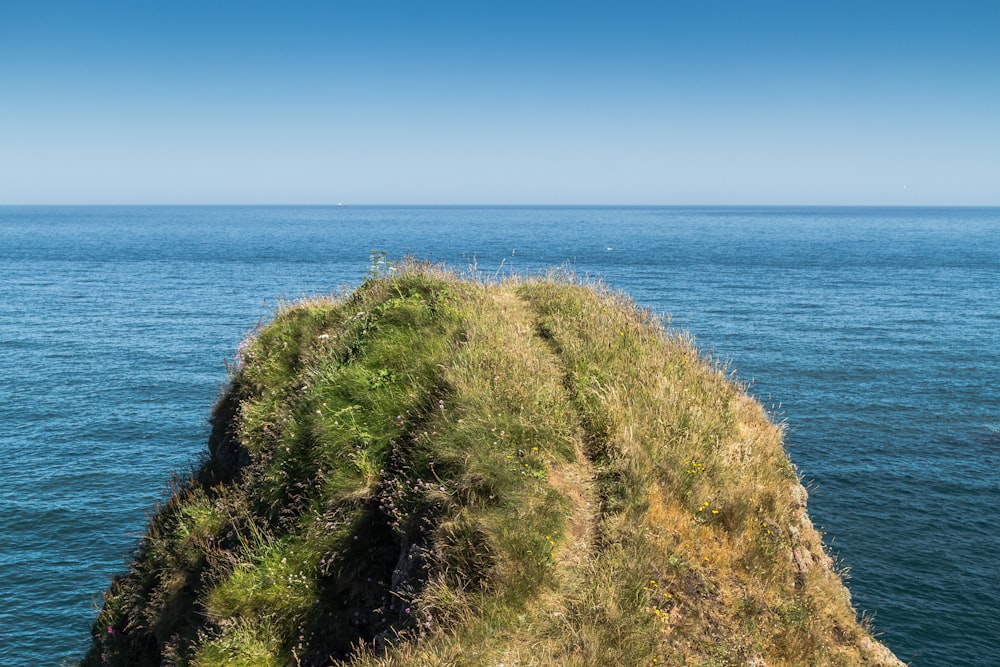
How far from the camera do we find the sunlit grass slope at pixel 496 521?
8.52 meters

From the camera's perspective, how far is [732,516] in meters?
10.3

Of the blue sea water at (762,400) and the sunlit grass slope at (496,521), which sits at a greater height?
the sunlit grass slope at (496,521)

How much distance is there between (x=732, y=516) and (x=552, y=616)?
370 cm

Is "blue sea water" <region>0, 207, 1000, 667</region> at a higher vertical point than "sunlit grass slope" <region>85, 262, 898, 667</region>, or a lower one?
lower

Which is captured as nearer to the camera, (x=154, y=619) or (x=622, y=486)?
(x=622, y=486)

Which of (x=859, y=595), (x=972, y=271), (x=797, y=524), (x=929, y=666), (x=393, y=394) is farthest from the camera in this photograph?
(x=972, y=271)

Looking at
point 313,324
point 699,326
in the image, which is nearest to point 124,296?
point 699,326

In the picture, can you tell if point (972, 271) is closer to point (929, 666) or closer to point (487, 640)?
point (929, 666)

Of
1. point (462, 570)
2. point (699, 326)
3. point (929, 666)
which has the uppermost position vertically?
point (462, 570)

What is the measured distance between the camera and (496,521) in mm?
8984

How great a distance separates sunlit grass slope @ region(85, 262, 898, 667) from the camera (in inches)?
335

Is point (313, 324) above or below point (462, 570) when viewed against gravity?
above

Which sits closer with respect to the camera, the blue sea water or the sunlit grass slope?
the sunlit grass slope

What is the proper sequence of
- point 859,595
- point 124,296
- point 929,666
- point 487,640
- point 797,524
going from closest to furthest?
point 487,640, point 797,524, point 929,666, point 859,595, point 124,296
